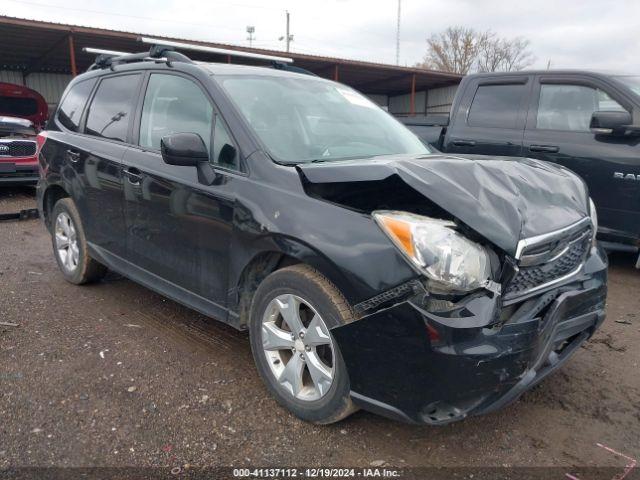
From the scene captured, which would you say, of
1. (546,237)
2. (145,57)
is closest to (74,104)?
(145,57)

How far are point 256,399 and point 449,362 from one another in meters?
1.25

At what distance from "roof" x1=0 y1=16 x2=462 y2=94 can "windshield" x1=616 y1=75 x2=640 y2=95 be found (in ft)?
26.3

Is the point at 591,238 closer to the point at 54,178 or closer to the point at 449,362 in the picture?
the point at 449,362

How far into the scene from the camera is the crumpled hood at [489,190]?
7.18 feet

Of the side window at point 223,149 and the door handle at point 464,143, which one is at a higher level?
the side window at point 223,149

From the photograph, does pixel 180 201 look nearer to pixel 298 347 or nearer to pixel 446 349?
pixel 298 347

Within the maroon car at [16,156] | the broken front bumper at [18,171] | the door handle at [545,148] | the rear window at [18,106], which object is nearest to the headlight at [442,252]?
the door handle at [545,148]

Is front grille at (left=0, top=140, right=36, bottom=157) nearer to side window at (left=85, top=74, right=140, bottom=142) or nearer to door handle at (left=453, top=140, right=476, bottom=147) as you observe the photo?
side window at (left=85, top=74, right=140, bottom=142)

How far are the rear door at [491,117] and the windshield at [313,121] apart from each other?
2211mm

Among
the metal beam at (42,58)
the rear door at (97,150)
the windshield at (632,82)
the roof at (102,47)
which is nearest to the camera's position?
the rear door at (97,150)

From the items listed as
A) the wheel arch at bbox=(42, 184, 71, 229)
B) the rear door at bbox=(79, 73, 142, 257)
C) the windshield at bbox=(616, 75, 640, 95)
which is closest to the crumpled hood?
the rear door at bbox=(79, 73, 142, 257)

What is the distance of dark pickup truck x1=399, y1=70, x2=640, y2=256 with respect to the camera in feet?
15.6

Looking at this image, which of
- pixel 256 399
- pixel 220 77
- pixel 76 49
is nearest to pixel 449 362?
pixel 256 399

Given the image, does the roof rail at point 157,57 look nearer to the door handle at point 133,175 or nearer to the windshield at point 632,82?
the door handle at point 133,175
